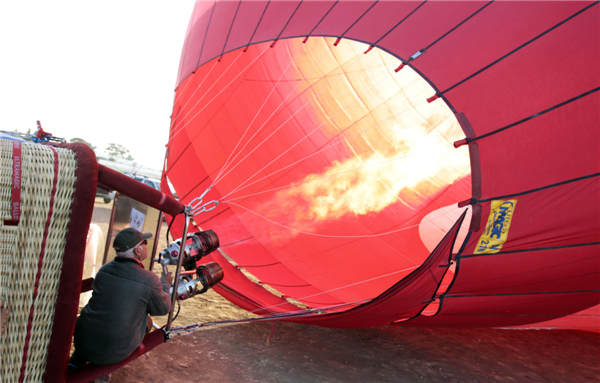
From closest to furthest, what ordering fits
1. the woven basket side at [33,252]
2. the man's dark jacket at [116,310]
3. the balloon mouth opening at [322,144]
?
the woven basket side at [33,252] < the man's dark jacket at [116,310] < the balloon mouth opening at [322,144]

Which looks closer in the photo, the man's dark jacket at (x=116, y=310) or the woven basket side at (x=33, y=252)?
the woven basket side at (x=33, y=252)

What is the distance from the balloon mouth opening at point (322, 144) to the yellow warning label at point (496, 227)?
1.93 metres

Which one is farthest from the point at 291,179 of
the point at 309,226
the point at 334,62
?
the point at 334,62

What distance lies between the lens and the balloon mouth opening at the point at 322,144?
3.97m

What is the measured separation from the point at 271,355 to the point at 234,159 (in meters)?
2.12

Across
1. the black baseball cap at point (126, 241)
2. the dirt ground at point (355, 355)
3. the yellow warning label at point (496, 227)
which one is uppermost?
the yellow warning label at point (496, 227)

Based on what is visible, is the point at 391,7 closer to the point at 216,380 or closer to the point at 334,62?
the point at 334,62

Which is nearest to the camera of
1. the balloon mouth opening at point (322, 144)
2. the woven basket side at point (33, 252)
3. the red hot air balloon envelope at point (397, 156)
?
the woven basket side at point (33, 252)

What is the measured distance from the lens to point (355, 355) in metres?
2.73

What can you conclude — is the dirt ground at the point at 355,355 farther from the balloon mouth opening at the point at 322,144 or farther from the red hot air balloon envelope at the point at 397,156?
the balloon mouth opening at the point at 322,144

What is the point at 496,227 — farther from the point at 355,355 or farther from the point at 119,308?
the point at 119,308

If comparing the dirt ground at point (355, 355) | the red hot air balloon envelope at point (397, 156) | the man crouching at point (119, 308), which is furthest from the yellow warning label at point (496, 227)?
the man crouching at point (119, 308)

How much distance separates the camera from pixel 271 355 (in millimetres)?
2596

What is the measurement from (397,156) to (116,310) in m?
3.32
